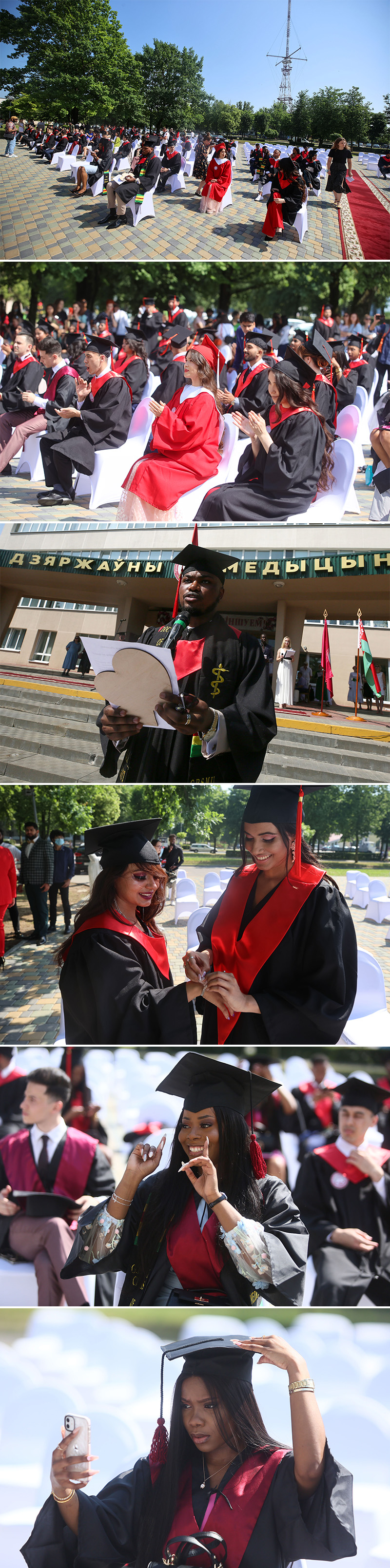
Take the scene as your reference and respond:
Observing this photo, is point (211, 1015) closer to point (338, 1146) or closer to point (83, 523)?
point (338, 1146)

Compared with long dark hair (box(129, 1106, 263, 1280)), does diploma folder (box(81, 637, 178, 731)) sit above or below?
above

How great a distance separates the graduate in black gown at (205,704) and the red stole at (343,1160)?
1364 millimetres

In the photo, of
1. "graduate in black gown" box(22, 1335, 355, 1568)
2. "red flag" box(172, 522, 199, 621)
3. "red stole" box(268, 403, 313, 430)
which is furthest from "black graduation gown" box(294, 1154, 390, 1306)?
"red stole" box(268, 403, 313, 430)

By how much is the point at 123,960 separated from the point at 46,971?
55 cm

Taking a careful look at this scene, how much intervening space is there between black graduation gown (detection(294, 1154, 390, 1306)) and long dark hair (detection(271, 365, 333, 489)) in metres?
2.85

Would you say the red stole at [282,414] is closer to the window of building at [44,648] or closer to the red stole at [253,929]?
the window of building at [44,648]

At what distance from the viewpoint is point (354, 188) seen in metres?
3.59

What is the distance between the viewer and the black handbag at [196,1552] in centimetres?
234

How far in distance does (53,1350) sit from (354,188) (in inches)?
193

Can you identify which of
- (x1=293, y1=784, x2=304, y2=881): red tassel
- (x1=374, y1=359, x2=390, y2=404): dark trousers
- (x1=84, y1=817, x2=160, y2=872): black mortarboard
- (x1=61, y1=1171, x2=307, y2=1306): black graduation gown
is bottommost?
(x1=61, y1=1171, x2=307, y2=1306): black graduation gown

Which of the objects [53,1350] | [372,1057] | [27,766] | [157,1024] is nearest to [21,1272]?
[53,1350]

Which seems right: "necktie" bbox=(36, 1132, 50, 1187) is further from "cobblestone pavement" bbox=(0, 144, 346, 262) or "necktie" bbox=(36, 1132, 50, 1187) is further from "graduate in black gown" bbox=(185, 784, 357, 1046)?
"cobblestone pavement" bbox=(0, 144, 346, 262)

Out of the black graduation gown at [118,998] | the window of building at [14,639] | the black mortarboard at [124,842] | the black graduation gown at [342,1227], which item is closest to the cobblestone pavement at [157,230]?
the window of building at [14,639]

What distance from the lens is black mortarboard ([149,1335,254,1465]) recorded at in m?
2.42
